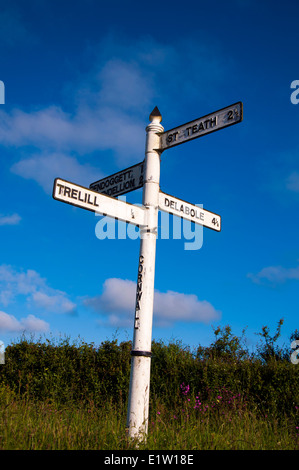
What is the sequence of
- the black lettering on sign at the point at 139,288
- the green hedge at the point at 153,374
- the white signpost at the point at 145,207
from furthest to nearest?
the green hedge at the point at 153,374 < the black lettering on sign at the point at 139,288 < the white signpost at the point at 145,207

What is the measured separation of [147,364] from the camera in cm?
511

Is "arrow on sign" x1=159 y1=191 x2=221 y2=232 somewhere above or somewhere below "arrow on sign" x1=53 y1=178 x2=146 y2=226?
above

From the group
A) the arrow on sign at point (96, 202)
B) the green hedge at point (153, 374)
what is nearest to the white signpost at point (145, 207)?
the arrow on sign at point (96, 202)

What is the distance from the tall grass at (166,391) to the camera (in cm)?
632

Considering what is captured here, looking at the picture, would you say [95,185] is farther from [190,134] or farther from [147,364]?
[147,364]

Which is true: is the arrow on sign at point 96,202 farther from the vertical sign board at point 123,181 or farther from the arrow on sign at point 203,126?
the arrow on sign at point 203,126

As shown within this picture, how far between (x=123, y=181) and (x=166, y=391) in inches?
223

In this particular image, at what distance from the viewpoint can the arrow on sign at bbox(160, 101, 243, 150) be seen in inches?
208

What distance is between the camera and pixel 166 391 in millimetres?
9758

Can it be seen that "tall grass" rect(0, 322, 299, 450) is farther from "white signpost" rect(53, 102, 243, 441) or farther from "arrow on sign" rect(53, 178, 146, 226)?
"arrow on sign" rect(53, 178, 146, 226)

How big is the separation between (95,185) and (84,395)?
20.6ft

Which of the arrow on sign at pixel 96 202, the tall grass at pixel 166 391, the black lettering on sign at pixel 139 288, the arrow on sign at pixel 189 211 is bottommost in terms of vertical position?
the tall grass at pixel 166 391

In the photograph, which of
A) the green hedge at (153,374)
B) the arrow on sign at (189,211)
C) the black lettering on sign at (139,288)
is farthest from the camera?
the green hedge at (153,374)

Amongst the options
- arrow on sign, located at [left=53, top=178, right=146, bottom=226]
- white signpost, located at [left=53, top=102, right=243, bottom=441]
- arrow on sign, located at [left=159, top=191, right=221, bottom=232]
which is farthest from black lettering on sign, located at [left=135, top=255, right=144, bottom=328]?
arrow on sign, located at [left=159, top=191, right=221, bottom=232]
